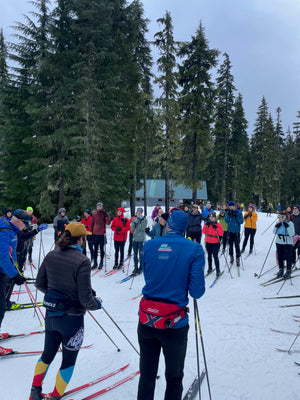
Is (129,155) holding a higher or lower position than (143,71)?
lower

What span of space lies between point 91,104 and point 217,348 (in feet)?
55.4

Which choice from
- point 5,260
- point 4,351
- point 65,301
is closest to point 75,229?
point 65,301

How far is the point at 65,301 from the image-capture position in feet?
9.48

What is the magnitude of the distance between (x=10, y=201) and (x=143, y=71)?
1610 cm

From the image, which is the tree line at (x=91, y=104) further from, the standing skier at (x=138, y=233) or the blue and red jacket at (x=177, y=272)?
the blue and red jacket at (x=177, y=272)

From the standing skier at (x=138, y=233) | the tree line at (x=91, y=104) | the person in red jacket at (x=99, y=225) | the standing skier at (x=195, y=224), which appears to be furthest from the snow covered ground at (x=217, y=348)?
the tree line at (x=91, y=104)

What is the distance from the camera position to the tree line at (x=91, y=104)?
60.2ft

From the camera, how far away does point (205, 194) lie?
46.7 m

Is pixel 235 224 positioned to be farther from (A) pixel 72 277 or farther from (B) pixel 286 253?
(A) pixel 72 277

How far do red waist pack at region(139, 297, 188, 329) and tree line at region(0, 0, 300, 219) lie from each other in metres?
15.7

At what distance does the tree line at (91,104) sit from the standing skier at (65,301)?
15.1 m

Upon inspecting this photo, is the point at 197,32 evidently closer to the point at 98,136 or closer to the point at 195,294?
the point at 98,136

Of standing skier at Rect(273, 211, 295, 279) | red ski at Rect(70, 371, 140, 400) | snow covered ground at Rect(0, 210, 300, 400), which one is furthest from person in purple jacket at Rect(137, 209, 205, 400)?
standing skier at Rect(273, 211, 295, 279)

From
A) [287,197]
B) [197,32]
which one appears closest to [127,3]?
[197,32]
